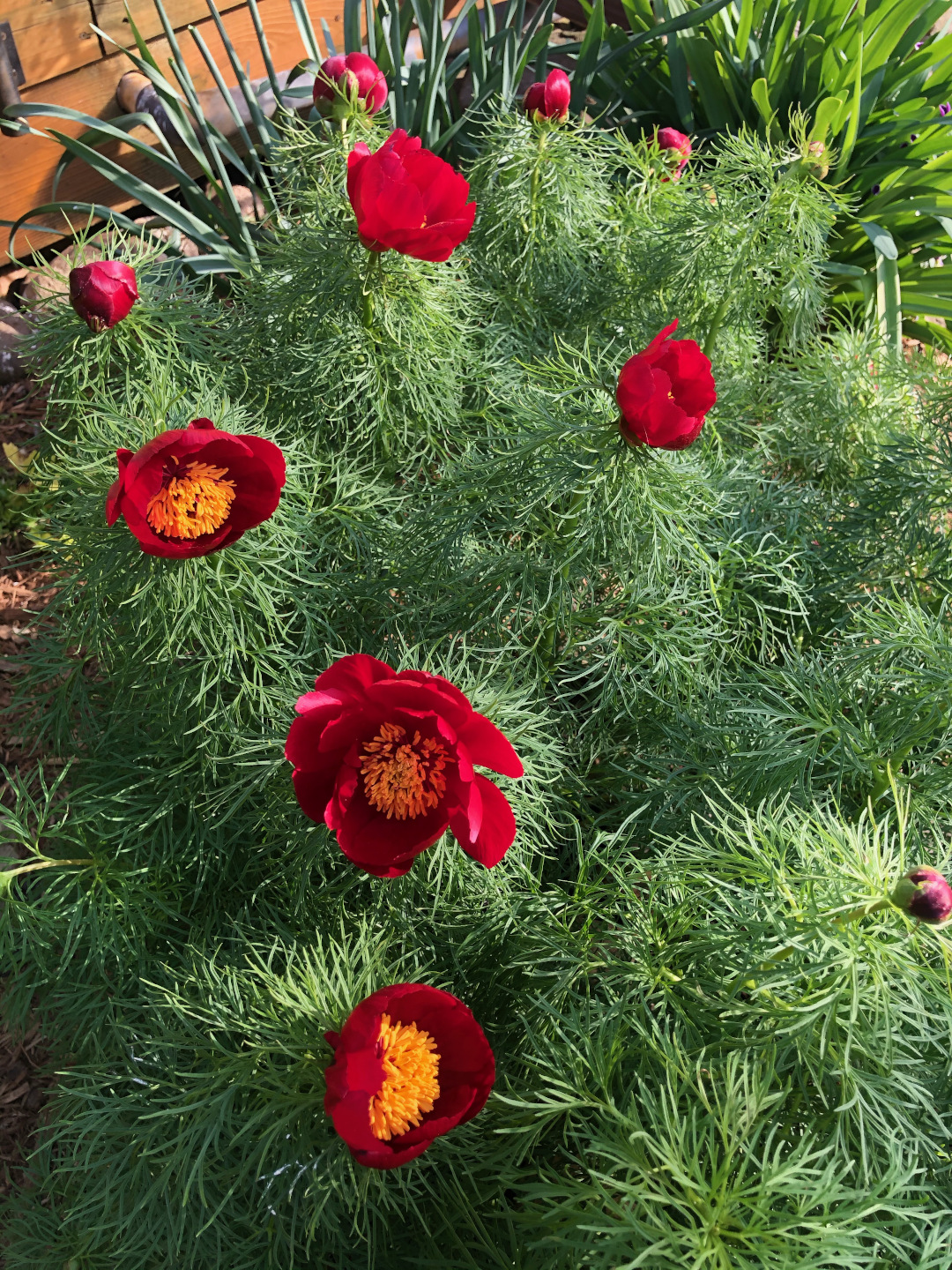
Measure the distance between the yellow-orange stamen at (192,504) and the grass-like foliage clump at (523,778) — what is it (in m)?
0.11

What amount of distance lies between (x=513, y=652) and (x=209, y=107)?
1.79m

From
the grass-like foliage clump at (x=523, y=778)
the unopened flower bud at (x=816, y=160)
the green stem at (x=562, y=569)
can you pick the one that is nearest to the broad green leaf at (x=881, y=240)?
the grass-like foliage clump at (x=523, y=778)

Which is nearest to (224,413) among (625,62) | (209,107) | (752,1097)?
(752,1097)

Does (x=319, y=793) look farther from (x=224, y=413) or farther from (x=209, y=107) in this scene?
(x=209, y=107)

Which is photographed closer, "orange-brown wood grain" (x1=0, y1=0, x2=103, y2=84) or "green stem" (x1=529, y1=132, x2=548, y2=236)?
"green stem" (x1=529, y1=132, x2=548, y2=236)

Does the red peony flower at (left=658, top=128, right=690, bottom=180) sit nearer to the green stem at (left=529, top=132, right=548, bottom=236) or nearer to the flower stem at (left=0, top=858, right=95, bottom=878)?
the green stem at (left=529, top=132, right=548, bottom=236)

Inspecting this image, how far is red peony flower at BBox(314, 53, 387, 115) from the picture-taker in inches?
56.2

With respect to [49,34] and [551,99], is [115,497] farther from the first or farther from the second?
[49,34]

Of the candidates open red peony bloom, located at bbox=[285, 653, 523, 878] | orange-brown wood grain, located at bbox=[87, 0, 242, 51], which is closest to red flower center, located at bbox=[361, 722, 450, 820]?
open red peony bloom, located at bbox=[285, 653, 523, 878]

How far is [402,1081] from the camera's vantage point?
2.33ft

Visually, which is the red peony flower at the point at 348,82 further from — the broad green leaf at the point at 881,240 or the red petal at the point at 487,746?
the broad green leaf at the point at 881,240

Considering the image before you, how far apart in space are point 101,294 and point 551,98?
78 cm

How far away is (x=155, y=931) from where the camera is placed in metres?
1.13

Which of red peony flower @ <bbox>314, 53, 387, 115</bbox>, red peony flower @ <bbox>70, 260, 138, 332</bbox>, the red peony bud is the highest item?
red peony flower @ <bbox>314, 53, 387, 115</bbox>
